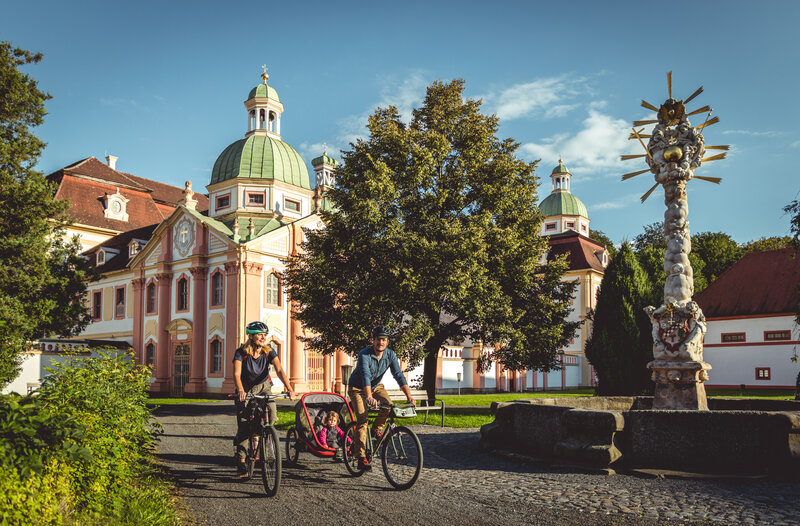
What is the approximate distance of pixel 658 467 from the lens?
8398 mm

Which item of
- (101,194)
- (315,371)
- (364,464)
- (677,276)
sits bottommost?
(315,371)

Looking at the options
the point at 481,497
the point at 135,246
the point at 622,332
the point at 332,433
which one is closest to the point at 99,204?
the point at 135,246

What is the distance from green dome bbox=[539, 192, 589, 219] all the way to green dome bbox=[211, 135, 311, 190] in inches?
1670

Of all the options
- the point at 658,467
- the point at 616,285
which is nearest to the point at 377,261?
the point at 616,285

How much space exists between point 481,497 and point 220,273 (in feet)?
103

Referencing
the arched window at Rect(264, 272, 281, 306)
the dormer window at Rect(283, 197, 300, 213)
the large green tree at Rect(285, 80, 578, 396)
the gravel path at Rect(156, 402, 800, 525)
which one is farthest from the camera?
the dormer window at Rect(283, 197, 300, 213)

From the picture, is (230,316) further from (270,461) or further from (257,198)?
(270,461)

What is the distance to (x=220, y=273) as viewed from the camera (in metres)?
36.6

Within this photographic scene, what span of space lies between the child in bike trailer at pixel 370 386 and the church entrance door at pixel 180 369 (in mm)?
31659

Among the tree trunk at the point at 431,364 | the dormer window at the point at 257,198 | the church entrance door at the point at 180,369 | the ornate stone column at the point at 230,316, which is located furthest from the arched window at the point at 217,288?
the tree trunk at the point at 431,364

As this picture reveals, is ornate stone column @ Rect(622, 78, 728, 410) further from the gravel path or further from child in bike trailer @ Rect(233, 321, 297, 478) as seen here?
child in bike trailer @ Rect(233, 321, 297, 478)

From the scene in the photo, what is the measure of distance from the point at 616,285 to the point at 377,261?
8.81 metres

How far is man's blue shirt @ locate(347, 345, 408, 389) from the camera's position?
7980 mm

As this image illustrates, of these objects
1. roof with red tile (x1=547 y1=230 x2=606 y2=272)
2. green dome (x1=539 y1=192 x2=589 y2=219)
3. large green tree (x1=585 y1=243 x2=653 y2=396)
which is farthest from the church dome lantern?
large green tree (x1=585 y1=243 x2=653 y2=396)
